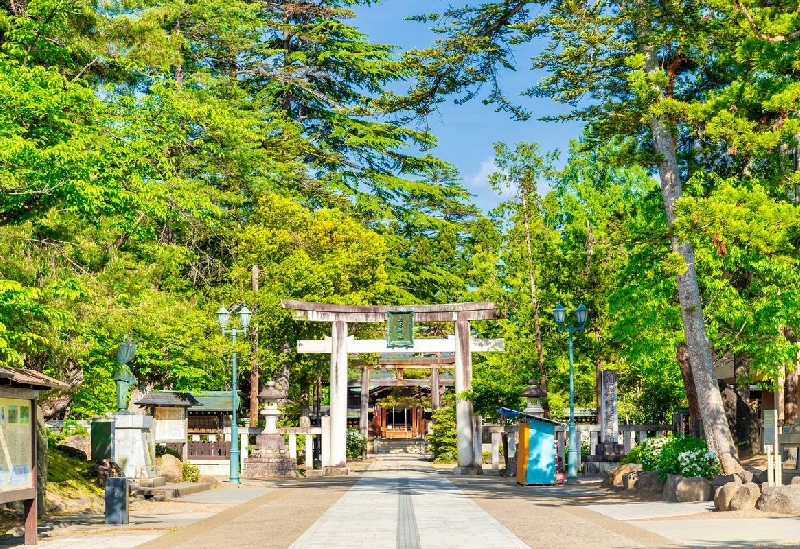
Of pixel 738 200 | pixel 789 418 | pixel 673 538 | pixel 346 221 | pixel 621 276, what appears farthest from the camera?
pixel 346 221

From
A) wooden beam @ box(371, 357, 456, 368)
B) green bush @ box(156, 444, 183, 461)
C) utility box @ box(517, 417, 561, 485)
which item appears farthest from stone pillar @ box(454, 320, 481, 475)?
wooden beam @ box(371, 357, 456, 368)

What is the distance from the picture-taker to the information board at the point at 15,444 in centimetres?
1227

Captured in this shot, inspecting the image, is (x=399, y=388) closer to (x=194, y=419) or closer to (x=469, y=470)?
(x=194, y=419)

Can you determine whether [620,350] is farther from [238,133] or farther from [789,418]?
[238,133]

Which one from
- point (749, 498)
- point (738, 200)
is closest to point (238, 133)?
point (738, 200)

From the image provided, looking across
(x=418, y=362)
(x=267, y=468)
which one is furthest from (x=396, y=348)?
(x=418, y=362)

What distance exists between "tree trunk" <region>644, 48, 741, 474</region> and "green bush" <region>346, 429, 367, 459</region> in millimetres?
25620

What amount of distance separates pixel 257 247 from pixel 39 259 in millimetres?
18437

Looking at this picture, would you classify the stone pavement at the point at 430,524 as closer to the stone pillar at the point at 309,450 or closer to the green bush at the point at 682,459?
the green bush at the point at 682,459

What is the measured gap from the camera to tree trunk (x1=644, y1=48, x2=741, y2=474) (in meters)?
19.0

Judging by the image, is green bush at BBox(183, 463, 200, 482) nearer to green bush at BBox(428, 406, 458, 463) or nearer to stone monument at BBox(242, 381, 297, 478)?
stone monument at BBox(242, 381, 297, 478)

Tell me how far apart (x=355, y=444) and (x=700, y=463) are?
2637 cm

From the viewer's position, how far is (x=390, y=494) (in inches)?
857

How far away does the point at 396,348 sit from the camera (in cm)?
3281
